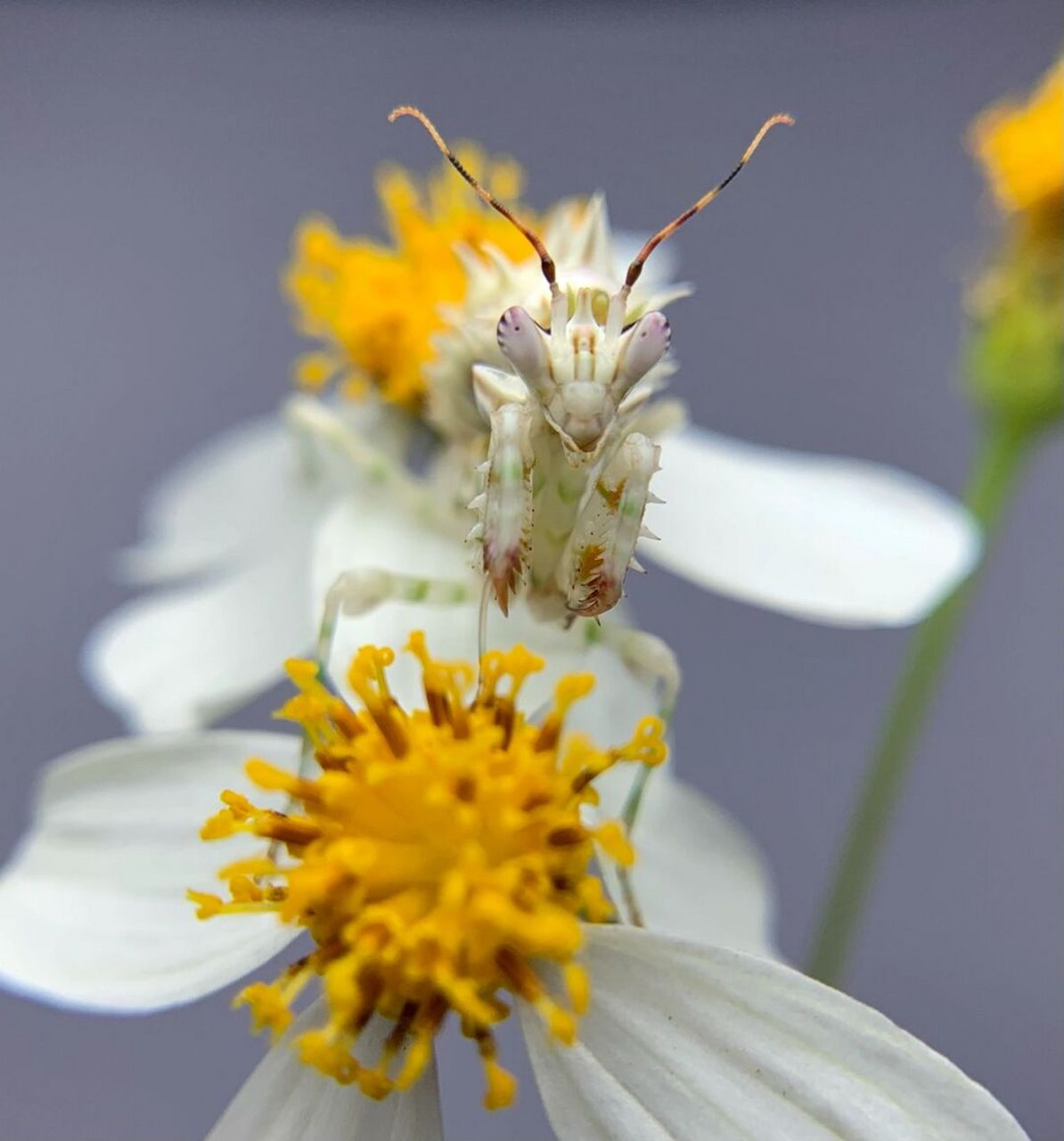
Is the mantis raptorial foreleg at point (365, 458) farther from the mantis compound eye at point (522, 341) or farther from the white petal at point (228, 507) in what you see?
the mantis compound eye at point (522, 341)

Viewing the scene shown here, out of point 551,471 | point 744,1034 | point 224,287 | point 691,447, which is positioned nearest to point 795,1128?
point 744,1034

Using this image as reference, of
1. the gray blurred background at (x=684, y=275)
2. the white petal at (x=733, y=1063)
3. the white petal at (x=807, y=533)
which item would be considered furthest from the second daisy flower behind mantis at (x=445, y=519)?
the gray blurred background at (x=684, y=275)

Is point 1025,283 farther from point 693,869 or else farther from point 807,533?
point 693,869

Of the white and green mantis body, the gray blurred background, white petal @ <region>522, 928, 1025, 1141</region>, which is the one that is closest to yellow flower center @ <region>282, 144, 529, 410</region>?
the white and green mantis body

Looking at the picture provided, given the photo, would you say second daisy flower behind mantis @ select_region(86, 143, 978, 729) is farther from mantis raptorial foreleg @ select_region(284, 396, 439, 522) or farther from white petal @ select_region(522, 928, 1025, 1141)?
white petal @ select_region(522, 928, 1025, 1141)

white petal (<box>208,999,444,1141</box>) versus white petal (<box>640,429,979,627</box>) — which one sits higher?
white petal (<box>640,429,979,627</box>)

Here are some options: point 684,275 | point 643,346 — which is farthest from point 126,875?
point 684,275
